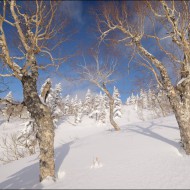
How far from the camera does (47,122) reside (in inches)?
228

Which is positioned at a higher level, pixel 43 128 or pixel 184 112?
pixel 184 112

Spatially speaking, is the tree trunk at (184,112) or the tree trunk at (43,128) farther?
the tree trunk at (184,112)

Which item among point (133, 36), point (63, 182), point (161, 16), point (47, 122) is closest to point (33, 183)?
point (63, 182)

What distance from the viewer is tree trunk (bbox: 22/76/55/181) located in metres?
5.56

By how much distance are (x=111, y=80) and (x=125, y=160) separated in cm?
1194

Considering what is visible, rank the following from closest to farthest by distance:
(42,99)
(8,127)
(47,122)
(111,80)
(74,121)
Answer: (47,122) < (42,99) < (111,80) < (8,127) < (74,121)

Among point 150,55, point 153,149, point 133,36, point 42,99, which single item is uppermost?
point 133,36

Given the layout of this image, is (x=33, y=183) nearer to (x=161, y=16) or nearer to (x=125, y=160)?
(x=125, y=160)

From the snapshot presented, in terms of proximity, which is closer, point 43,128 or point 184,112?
point 43,128

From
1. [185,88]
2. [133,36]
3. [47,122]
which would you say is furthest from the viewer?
[133,36]

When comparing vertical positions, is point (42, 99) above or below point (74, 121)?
below

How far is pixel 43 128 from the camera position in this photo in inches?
226

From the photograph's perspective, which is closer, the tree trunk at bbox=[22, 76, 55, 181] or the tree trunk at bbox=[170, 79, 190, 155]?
the tree trunk at bbox=[22, 76, 55, 181]

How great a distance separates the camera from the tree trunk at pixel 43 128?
219 inches
